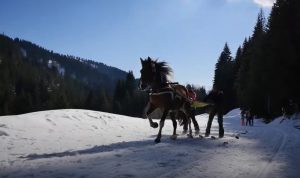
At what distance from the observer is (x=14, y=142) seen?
36.8ft

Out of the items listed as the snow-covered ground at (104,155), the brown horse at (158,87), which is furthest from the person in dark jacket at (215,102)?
the snow-covered ground at (104,155)

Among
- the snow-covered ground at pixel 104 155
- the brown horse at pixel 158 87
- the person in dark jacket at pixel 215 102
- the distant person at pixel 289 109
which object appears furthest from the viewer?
the distant person at pixel 289 109

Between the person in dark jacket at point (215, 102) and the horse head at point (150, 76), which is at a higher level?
the horse head at point (150, 76)

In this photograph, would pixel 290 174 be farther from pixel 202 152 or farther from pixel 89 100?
pixel 89 100

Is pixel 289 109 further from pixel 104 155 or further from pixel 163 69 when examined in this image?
pixel 104 155

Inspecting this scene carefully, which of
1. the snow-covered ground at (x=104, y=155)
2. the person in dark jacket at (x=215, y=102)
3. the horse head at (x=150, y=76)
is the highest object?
the horse head at (x=150, y=76)

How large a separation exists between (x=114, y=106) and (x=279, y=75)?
96.4 metres

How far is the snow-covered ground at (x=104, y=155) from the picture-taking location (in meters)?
8.05

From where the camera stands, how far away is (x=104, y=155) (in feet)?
32.5

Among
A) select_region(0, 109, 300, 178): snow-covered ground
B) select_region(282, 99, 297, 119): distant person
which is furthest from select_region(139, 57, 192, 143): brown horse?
select_region(282, 99, 297, 119): distant person

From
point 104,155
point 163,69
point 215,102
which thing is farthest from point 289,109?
point 104,155

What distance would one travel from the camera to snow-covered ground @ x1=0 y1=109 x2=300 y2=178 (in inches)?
317

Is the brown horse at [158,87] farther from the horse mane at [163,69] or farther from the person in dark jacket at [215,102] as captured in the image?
the person in dark jacket at [215,102]

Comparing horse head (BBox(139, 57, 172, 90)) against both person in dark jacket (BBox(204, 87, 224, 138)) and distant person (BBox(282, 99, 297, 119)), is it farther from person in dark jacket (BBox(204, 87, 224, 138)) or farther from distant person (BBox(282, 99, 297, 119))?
distant person (BBox(282, 99, 297, 119))
